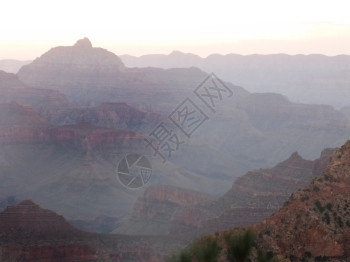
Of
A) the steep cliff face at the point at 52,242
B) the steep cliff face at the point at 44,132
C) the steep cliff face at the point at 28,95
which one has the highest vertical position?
the steep cliff face at the point at 28,95

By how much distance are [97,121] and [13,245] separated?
94.3m

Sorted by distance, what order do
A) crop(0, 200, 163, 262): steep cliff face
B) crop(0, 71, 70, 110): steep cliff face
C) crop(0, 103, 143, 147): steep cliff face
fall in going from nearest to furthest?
crop(0, 200, 163, 262): steep cliff face
crop(0, 103, 143, 147): steep cliff face
crop(0, 71, 70, 110): steep cliff face

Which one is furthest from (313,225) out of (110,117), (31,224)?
(110,117)

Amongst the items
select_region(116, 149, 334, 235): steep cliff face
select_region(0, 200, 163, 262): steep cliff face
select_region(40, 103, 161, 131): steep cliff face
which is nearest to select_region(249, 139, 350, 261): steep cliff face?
select_region(0, 200, 163, 262): steep cliff face

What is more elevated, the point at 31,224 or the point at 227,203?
the point at 227,203

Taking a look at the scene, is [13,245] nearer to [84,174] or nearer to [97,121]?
[84,174]

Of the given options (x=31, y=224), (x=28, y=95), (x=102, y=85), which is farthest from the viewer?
(x=102, y=85)

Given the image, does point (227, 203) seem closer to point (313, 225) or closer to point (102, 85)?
point (313, 225)

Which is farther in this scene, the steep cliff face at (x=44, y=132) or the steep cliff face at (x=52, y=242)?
the steep cliff face at (x=44, y=132)

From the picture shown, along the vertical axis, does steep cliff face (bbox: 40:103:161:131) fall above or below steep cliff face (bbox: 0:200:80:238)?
above

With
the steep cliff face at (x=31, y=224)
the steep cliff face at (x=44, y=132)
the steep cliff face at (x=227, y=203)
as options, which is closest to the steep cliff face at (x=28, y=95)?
the steep cliff face at (x=44, y=132)

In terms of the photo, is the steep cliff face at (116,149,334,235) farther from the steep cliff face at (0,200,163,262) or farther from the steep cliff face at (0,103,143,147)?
the steep cliff face at (0,103,143,147)

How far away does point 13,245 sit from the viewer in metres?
58.5

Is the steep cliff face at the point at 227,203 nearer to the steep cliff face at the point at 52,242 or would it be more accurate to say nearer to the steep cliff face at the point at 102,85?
the steep cliff face at the point at 52,242
